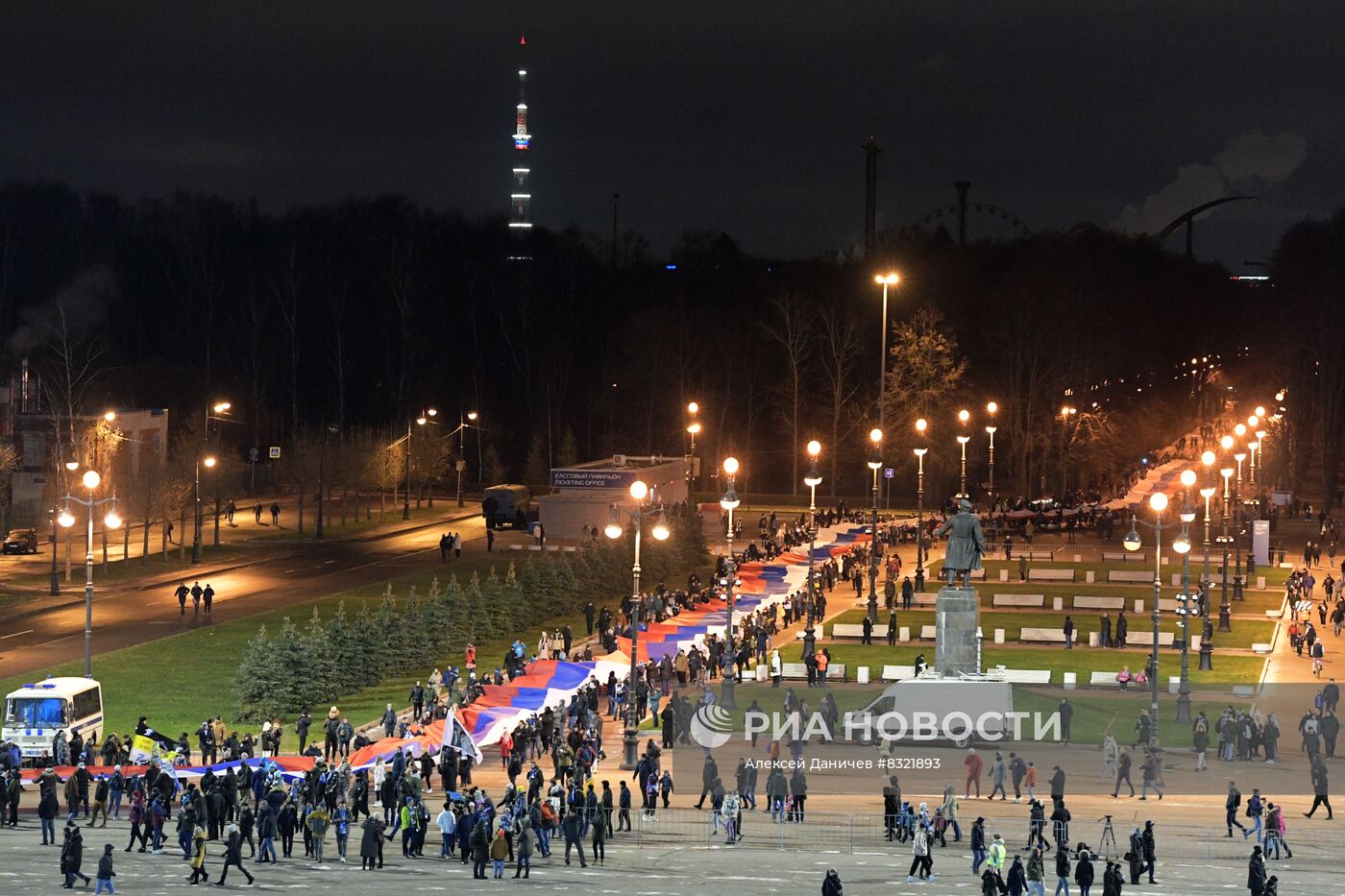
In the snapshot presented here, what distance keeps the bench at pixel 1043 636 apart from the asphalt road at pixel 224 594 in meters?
25.6

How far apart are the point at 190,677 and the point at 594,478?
36.9 m

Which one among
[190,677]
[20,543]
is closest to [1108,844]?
[190,677]

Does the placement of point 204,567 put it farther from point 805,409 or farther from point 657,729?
point 805,409

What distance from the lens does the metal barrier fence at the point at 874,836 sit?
3328 cm

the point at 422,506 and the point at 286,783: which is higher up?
the point at 422,506

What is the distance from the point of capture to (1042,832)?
33.1 meters

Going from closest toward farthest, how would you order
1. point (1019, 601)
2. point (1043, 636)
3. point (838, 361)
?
point (1043, 636), point (1019, 601), point (838, 361)

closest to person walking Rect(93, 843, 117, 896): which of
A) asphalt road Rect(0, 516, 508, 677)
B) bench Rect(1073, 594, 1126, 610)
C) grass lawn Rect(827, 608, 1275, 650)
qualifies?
asphalt road Rect(0, 516, 508, 677)

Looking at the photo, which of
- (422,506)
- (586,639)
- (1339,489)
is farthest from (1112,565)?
(1339,489)

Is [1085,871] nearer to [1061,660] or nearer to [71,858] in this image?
[71,858]

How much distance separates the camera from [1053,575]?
75.4m

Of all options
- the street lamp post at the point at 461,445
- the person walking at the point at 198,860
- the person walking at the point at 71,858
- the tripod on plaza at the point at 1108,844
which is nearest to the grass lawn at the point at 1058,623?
the tripod on plaza at the point at 1108,844

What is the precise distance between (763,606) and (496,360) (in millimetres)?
75489

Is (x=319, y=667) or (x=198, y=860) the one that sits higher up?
(x=319, y=667)
